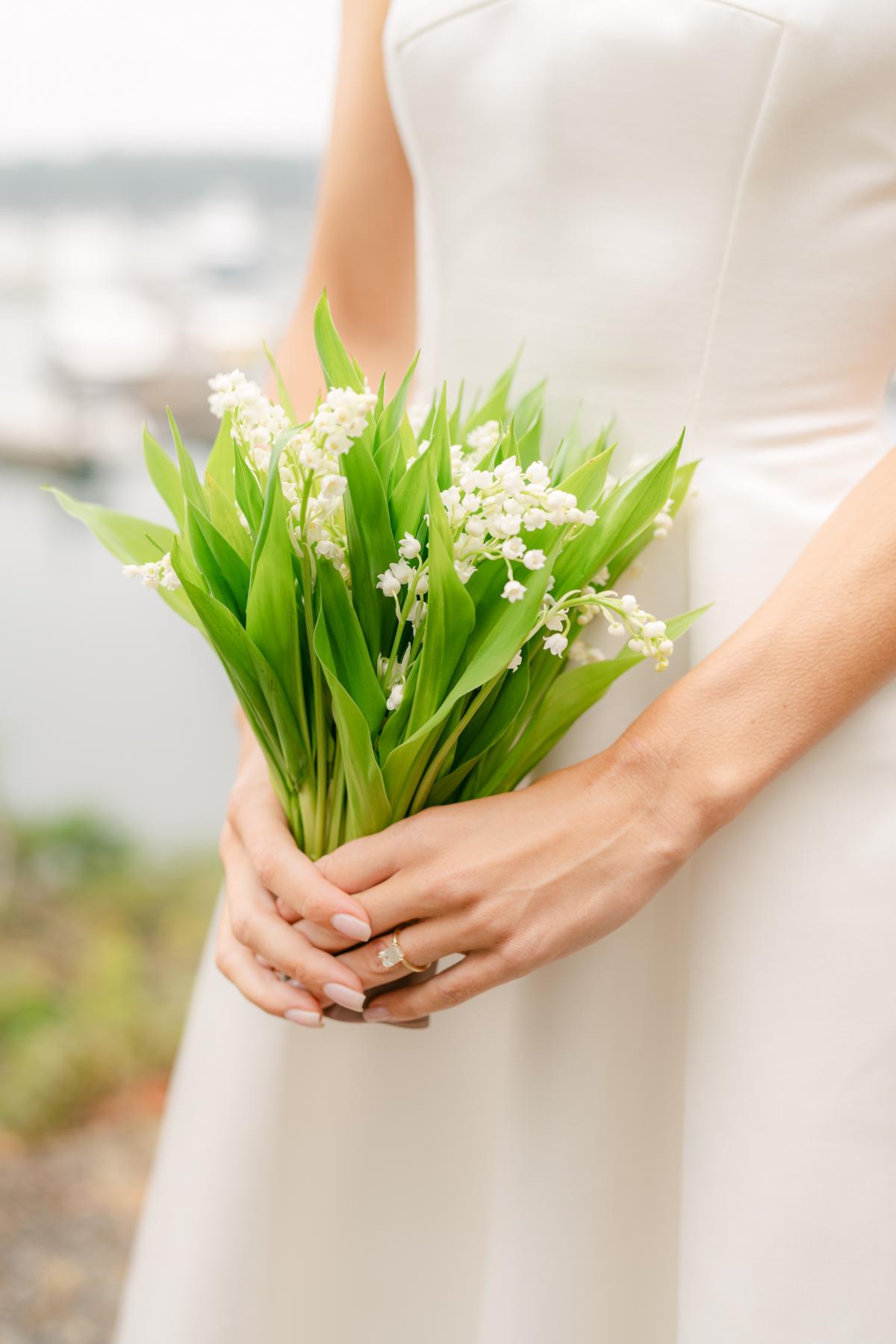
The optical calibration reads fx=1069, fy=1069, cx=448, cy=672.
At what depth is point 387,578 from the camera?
58cm

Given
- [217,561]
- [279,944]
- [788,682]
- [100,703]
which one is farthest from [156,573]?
[100,703]

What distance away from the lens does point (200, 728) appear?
6.80 feet

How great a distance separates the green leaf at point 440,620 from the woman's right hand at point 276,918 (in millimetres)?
126

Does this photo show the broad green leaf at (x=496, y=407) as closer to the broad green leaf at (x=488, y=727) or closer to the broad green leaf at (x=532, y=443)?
the broad green leaf at (x=532, y=443)

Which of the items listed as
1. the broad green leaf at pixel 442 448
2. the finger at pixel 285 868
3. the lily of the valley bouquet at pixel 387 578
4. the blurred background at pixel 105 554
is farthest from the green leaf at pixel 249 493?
the blurred background at pixel 105 554

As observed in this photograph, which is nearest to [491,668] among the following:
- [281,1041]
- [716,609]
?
[716,609]

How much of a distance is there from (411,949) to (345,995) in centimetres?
6

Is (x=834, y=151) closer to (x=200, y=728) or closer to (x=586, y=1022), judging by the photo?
(x=586, y=1022)

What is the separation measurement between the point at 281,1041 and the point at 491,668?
1.36 ft

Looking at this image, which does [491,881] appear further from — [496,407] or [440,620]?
[496,407]

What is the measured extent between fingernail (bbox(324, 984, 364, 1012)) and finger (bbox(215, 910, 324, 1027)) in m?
0.03

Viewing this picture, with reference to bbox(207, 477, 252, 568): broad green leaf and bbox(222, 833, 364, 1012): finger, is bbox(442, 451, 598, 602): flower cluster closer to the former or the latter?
bbox(207, 477, 252, 568): broad green leaf

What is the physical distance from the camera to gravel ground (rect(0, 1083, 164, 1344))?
5.08 feet

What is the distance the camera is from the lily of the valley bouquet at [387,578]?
554mm
